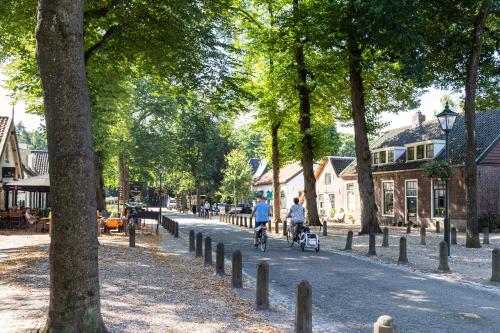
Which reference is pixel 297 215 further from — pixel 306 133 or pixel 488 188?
pixel 488 188

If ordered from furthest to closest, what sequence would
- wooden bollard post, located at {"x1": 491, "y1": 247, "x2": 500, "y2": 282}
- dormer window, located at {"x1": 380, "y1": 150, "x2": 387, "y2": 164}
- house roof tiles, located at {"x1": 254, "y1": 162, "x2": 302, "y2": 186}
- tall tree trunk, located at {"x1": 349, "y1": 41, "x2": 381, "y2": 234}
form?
house roof tiles, located at {"x1": 254, "y1": 162, "x2": 302, "y2": 186} → dormer window, located at {"x1": 380, "y1": 150, "x2": 387, "y2": 164} → tall tree trunk, located at {"x1": 349, "y1": 41, "x2": 381, "y2": 234} → wooden bollard post, located at {"x1": 491, "y1": 247, "x2": 500, "y2": 282}

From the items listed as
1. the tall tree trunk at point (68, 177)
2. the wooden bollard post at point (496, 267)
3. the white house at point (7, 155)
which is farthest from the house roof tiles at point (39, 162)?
the tall tree trunk at point (68, 177)

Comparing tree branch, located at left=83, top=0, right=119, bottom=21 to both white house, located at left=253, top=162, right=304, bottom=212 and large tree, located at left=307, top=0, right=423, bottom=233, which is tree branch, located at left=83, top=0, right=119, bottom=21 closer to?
large tree, located at left=307, top=0, right=423, bottom=233

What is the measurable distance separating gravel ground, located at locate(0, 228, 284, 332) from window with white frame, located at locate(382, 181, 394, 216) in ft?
84.5

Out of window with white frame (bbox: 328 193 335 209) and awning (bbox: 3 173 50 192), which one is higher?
awning (bbox: 3 173 50 192)

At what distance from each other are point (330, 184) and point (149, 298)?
39835 mm

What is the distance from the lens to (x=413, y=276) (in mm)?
12094

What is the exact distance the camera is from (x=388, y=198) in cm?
3741

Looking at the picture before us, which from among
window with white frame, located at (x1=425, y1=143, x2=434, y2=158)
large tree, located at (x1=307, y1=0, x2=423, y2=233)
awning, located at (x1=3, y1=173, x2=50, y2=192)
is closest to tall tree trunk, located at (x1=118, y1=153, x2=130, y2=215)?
awning, located at (x1=3, y1=173, x2=50, y2=192)

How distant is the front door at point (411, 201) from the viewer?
34.0m

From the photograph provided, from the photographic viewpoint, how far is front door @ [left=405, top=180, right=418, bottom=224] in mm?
33969

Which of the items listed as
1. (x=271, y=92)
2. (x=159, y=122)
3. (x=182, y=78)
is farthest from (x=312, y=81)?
(x=159, y=122)

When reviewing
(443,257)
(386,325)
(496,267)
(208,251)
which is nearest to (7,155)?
(208,251)

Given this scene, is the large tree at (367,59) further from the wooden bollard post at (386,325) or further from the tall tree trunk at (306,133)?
the wooden bollard post at (386,325)
